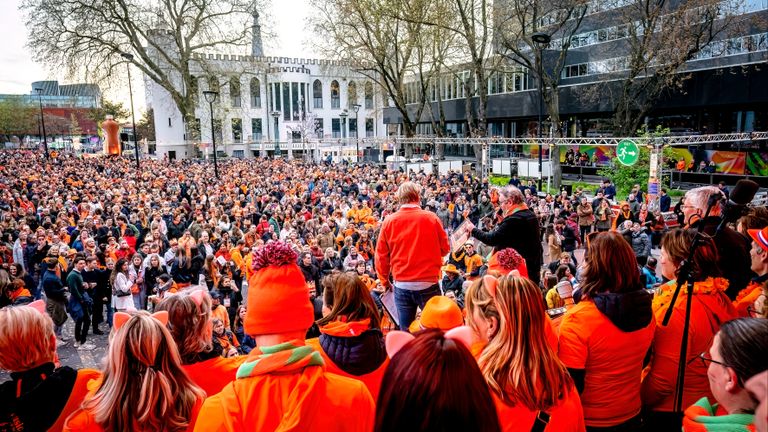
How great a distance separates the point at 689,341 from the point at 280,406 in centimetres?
217

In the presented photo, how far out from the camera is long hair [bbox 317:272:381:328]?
2.83 meters

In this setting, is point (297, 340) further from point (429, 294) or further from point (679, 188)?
point (679, 188)

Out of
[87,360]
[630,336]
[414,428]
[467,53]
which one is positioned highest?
[467,53]

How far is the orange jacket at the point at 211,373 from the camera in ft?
9.15

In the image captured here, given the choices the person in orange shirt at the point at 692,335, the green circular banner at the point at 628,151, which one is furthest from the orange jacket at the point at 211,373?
the green circular banner at the point at 628,151

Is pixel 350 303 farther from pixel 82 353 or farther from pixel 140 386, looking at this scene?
Answer: pixel 82 353

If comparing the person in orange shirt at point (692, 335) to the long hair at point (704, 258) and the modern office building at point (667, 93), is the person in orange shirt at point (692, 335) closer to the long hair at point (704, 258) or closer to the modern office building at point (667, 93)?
the long hair at point (704, 258)

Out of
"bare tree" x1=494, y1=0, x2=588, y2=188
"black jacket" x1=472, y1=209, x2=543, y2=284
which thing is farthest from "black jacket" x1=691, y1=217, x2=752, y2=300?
"bare tree" x1=494, y1=0, x2=588, y2=188

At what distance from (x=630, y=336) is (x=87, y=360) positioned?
8.04 m

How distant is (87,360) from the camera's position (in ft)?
25.5

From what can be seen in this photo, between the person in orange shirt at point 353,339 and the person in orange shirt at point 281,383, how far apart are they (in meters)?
0.84

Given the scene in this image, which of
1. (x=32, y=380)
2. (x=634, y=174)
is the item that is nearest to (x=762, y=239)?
(x=32, y=380)

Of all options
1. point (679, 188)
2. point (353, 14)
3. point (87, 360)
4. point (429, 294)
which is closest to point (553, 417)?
point (429, 294)

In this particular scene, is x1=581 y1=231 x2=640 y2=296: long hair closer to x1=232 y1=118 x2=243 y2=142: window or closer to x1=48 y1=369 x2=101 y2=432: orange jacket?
x1=48 y1=369 x2=101 y2=432: orange jacket
